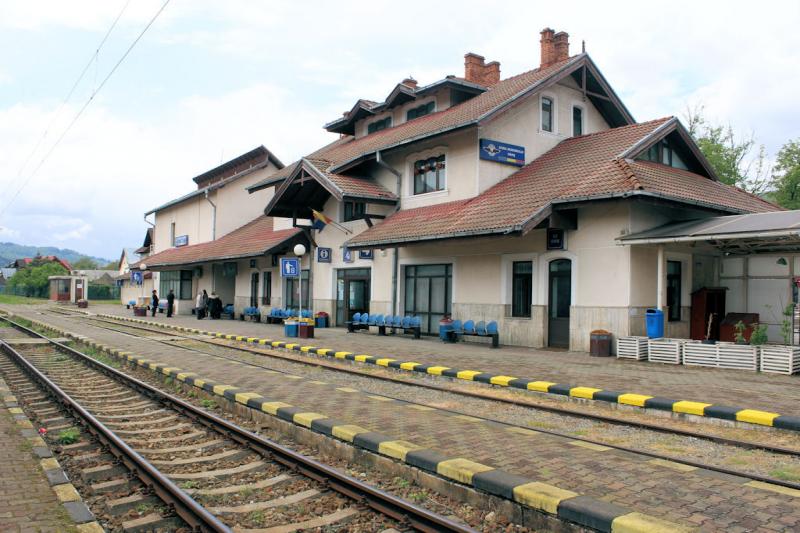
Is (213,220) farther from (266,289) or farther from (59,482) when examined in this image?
(59,482)

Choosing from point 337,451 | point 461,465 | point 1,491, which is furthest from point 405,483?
point 1,491

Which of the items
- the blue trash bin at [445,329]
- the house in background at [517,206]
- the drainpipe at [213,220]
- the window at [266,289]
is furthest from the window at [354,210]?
the drainpipe at [213,220]

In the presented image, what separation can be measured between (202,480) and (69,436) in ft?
8.87

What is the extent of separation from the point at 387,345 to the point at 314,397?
8.05 m

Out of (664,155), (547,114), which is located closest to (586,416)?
(664,155)

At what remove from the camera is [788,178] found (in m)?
37.9

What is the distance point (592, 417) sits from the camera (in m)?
8.98

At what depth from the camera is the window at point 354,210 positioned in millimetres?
23403

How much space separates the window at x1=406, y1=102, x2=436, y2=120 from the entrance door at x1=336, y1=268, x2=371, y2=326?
6735 mm

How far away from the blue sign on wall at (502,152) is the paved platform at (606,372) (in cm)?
579

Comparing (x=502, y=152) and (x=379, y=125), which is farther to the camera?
(x=379, y=125)

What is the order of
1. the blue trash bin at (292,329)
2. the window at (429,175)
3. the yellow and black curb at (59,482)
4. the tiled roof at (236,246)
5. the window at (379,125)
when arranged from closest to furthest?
the yellow and black curb at (59,482), the blue trash bin at (292,329), the window at (429,175), the window at (379,125), the tiled roof at (236,246)

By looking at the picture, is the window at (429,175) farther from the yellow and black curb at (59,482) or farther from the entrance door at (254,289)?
the yellow and black curb at (59,482)

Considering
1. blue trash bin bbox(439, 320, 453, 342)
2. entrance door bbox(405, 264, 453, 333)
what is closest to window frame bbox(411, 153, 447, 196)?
entrance door bbox(405, 264, 453, 333)
